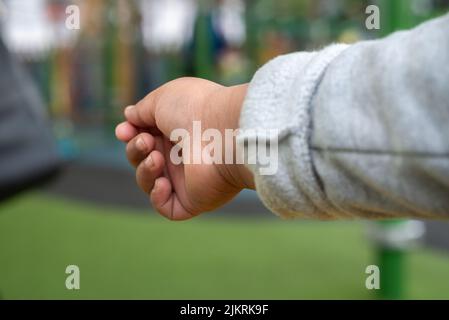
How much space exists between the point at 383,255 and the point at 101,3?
1583mm

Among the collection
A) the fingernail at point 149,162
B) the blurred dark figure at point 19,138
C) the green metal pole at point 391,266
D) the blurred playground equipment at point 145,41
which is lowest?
the green metal pole at point 391,266

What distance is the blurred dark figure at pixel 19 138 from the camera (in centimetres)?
49

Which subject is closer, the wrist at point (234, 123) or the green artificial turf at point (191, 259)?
the wrist at point (234, 123)

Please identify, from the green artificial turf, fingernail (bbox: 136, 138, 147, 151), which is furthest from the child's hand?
the green artificial turf

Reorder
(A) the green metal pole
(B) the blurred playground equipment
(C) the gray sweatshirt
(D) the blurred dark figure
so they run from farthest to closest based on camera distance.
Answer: (B) the blurred playground equipment, (A) the green metal pole, (D) the blurred dark figure, (C) the gray sweatshirt

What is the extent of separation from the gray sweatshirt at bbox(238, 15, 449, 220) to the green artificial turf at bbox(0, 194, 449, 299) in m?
0.51

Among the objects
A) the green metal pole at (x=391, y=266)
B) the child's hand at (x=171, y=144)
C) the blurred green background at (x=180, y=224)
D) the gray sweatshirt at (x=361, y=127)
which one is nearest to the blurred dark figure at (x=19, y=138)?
the blurred green background at (x=180, y=224)

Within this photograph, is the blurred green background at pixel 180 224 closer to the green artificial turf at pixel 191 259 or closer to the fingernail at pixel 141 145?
the green artificial turf at pixel 191 259

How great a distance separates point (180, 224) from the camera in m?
1.17

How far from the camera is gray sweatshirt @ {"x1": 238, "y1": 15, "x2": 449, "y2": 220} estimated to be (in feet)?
0.75

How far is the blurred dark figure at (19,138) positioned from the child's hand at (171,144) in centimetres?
17

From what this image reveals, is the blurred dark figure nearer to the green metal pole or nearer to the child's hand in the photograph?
the child's hand

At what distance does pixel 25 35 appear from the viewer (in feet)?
9.24
